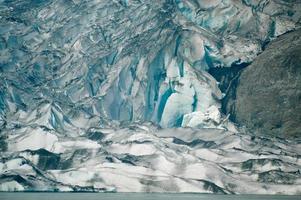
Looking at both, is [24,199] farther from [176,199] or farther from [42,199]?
[176,199]

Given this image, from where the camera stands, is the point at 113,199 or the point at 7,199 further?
the point at 113,199

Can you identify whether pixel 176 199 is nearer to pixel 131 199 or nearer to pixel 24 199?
pixel 131 199

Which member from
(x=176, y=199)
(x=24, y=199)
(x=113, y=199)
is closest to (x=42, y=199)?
(x=24, y=199)

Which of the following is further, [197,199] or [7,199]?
[197,199]

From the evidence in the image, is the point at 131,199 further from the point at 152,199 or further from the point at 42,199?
the point at 42,199

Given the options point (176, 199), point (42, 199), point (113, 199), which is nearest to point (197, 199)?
point (176, 199)

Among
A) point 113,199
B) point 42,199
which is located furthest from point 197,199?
point 42,199
